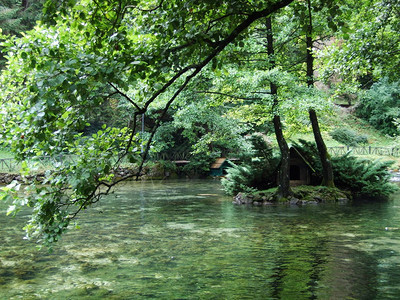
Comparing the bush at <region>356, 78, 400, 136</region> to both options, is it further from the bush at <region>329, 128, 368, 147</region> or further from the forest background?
the forest background

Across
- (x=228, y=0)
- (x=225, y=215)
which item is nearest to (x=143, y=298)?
(x=228, y=0)

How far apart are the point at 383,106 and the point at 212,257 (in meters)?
39.8

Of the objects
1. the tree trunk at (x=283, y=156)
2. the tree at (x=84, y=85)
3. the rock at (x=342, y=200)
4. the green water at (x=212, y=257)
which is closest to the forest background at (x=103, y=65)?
the tree at (x=84, y=85)

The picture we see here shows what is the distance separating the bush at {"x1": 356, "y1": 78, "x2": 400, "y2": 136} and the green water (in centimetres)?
3023

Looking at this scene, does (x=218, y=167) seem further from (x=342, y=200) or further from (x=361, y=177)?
(x=342, y=200)

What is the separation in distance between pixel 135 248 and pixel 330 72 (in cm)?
643

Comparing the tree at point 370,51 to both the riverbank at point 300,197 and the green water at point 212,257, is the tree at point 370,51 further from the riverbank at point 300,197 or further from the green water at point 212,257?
the riverbank at point 300,197

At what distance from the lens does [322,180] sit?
19.6 metres

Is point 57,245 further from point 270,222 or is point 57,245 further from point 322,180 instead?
point 322,180

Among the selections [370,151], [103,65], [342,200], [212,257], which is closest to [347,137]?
[370,151]

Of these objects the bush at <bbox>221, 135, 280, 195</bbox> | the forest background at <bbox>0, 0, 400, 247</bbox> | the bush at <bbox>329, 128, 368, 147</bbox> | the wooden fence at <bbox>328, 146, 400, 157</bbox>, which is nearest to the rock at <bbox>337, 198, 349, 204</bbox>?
the bush at <bbox>221, 135, 280, 195</bbox>

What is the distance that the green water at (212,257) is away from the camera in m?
6.44

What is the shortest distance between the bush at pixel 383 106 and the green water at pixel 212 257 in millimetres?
30231

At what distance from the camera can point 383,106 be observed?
4353 centimetres
